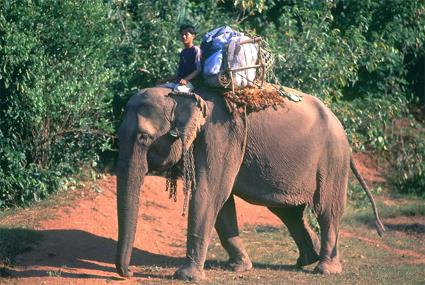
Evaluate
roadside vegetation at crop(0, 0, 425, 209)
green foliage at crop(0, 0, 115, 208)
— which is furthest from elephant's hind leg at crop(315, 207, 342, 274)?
green foliage at crop(0, 0, 115, 208)

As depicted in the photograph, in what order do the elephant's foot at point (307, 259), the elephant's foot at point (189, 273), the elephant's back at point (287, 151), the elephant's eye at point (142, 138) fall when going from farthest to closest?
1. the elephant's foot at point (307, 259)
2. the elephant's back at point (287, 151)
3. the elephant's foot at point (189, 273)
4. the elephant's eye at point (142, 138)

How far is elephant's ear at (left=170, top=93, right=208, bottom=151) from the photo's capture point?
10.8 metres

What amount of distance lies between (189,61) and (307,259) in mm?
2762

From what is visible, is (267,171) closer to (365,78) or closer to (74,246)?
(74,246)

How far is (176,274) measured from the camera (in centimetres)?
1099

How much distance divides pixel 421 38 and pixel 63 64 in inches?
281

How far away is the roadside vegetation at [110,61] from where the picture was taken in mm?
13695

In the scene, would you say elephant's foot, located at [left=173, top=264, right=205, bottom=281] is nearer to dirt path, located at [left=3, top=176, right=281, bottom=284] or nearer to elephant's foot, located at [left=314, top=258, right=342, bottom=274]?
dirt path, located at [left=3, top=176, right=281, bottom=284]

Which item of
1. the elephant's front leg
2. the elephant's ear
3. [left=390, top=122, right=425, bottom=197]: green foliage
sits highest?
the elephant's ear

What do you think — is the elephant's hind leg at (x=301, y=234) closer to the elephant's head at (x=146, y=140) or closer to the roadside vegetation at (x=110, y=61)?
the elephant's head at (x=146, y=140)

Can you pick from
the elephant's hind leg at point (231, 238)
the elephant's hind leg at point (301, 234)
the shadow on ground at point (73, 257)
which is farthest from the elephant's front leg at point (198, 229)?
the elephant's hind leg at point (301, 234)

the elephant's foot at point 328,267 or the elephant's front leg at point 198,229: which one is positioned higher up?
the elephant's front leg at point 198,229

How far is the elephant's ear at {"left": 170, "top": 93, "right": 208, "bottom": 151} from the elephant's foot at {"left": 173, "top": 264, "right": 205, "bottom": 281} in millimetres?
1251

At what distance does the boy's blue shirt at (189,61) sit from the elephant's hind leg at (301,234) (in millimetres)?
2171
